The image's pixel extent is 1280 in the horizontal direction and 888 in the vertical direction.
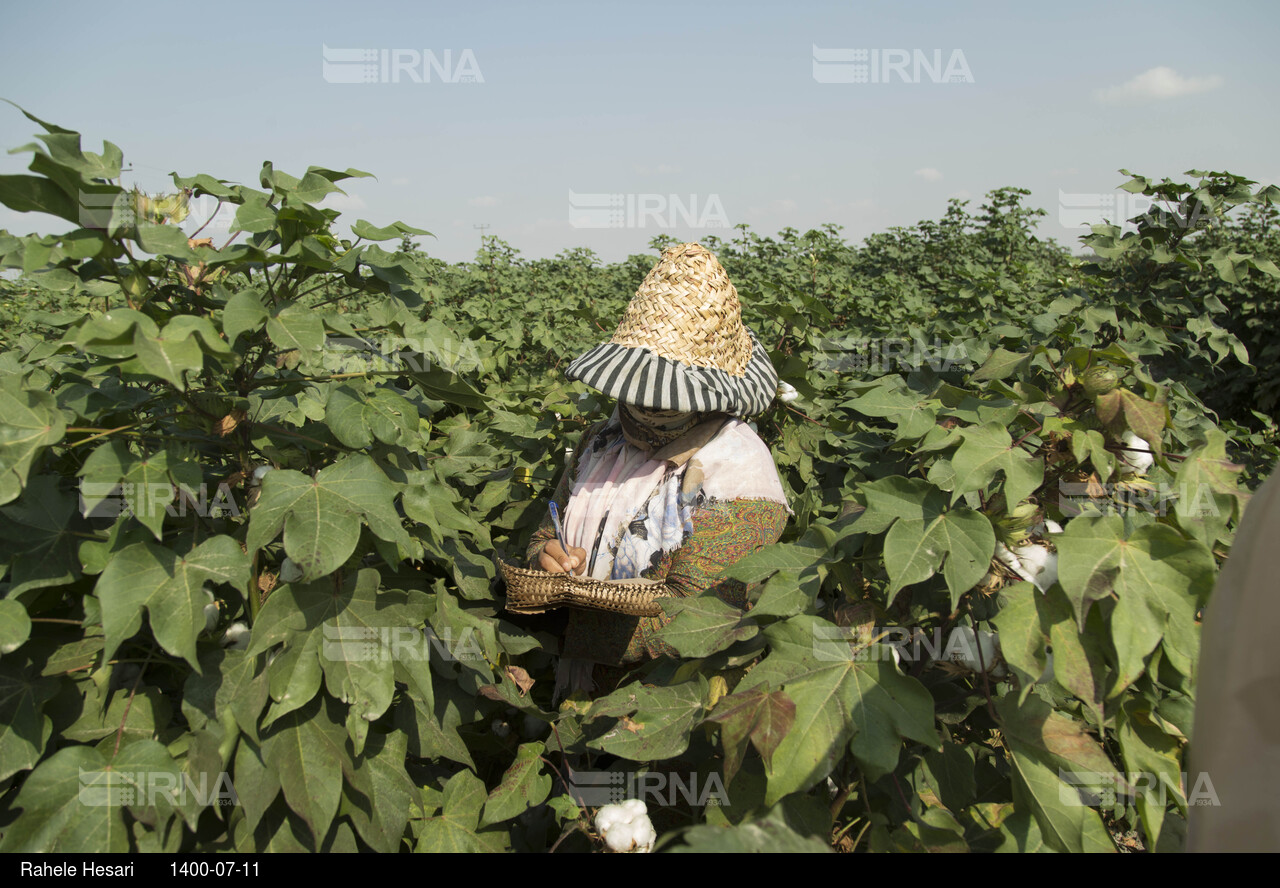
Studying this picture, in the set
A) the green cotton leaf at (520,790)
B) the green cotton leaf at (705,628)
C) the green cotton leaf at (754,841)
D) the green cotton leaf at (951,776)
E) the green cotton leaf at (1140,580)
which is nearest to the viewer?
the green cotton leaf at (754,841)

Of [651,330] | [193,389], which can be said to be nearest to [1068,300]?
[651,330]

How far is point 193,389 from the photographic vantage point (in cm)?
131

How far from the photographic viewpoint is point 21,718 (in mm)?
1153

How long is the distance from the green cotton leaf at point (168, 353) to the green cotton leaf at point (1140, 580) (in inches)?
50.7

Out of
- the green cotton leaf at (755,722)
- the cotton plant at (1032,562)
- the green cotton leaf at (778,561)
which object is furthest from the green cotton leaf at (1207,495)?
the green cotton leaf at (755,722)

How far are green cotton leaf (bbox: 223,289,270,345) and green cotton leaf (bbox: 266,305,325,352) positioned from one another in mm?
25

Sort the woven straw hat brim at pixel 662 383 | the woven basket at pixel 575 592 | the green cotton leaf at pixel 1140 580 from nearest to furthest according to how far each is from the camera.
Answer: the green cotton leaf at pixel 1140 580
the woven basket at pixel 575 592
the woven straw hat brim at pixel 662 383

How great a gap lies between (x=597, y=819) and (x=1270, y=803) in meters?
1.09

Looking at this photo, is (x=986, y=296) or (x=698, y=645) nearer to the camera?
(x=698, y=645)

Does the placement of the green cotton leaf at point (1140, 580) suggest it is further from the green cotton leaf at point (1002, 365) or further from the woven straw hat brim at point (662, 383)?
the woven straw hat brim at point (662, 383)

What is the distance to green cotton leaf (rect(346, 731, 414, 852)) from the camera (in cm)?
127

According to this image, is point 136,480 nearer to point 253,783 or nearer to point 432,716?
point 253,783

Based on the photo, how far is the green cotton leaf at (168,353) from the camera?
1.00 meters
